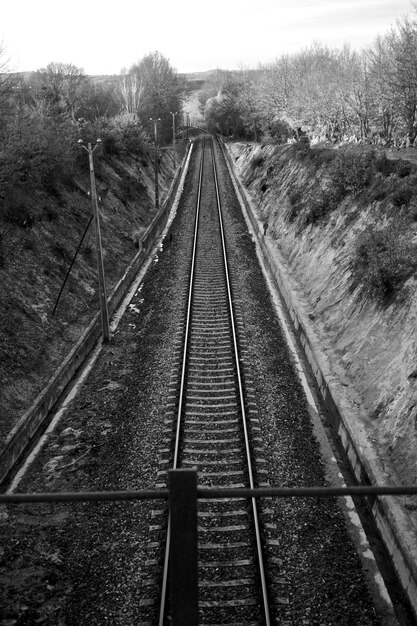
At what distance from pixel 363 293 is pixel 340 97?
35291 millimetres

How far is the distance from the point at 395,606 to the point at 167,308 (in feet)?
48.0

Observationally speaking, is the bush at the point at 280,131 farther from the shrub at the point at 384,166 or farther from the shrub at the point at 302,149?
the shrub at the point at 384,166

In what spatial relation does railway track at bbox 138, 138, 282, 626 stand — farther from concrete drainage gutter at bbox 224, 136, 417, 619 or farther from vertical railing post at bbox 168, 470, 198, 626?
vertical railing post at bbox 168, 470, 198, 626

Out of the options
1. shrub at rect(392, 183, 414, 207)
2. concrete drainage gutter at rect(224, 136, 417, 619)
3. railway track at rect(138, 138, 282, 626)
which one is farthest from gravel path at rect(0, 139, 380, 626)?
shrub at rect(392, 183, 414, 207)

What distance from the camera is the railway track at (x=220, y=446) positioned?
8219 mm

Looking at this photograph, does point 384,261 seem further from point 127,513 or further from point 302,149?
point 302,149

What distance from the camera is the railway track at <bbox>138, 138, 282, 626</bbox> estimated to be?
8.22 m

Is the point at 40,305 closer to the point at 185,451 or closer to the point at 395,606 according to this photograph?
the point at 185,451

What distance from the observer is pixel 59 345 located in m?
17.9

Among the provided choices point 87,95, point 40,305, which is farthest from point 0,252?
point 87,95

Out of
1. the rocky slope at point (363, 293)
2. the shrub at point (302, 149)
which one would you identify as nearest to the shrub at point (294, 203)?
the rocky slope at point (363, 293)

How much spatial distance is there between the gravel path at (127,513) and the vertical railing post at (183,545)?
477 centimetres

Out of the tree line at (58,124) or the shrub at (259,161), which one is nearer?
the tree line at (58,124)

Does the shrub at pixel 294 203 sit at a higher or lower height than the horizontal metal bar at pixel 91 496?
lower
